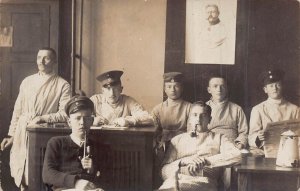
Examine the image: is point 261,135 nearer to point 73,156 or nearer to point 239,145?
point 239,145

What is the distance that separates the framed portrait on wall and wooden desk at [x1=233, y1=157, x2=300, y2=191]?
0.50 m

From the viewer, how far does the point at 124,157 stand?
1439 mm

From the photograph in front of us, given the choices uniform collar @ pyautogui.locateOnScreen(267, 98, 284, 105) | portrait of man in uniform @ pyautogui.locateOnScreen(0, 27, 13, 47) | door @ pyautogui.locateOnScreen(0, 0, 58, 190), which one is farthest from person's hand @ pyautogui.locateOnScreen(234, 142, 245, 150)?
portrait of man in uniform @ pyautogui.locateOnScreen(0, 27, 13, 47)

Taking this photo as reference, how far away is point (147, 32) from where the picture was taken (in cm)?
158

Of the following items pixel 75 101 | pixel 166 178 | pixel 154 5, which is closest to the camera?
pixel 75 101

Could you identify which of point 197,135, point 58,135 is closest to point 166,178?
point 197,135

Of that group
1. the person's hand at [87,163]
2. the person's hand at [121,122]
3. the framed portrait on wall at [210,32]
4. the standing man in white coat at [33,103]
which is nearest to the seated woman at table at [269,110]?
the framed portrait on wall at [210,32]

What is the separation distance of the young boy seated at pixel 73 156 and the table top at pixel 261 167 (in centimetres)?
42

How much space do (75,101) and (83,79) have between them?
1.14 feet

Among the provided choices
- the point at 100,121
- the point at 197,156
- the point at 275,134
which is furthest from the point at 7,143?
the point at 275,134

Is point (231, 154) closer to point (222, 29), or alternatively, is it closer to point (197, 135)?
point (197, 135)

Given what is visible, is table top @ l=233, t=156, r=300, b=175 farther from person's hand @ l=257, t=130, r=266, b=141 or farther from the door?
the door

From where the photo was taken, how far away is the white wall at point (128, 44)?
156 centimetres

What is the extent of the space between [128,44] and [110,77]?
133 millimetres
